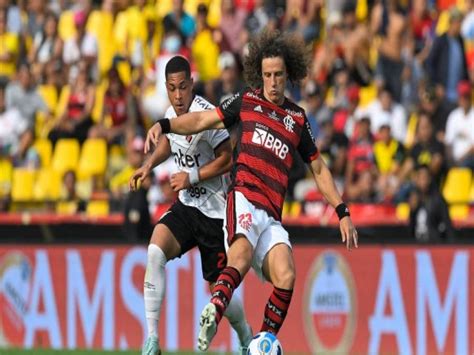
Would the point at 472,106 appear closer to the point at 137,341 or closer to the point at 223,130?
the point at 137,341

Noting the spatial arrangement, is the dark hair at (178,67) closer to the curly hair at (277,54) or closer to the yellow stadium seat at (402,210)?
Answer: the curly hair at (277,54)

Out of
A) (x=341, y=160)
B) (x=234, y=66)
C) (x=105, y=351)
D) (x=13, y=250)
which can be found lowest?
(x=105, y=351)

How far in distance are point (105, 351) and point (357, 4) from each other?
789 centimetres

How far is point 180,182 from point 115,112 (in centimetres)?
1022

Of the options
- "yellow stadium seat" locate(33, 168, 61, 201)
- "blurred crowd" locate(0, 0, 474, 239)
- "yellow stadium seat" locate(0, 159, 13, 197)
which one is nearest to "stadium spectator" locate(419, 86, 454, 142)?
"blurred crowd" locate(0, 0, 474, 239)

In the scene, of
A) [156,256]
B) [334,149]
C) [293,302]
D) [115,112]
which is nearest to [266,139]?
[156,256]

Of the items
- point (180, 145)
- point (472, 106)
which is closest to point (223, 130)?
point (180, 145)

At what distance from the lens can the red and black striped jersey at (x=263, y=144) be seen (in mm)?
11773

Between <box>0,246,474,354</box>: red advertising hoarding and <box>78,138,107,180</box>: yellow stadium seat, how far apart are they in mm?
3716

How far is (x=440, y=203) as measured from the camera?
17.0m

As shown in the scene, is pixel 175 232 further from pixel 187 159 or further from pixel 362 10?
pixel 362 10

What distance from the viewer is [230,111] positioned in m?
11.9

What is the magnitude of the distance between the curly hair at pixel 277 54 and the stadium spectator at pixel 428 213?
16.4 feet

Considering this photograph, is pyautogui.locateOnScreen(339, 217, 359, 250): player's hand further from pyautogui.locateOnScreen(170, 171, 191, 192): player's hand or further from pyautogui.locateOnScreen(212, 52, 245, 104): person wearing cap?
pyautogui.locateOnScreen(212, 52, 245, 104): person wearing cap
